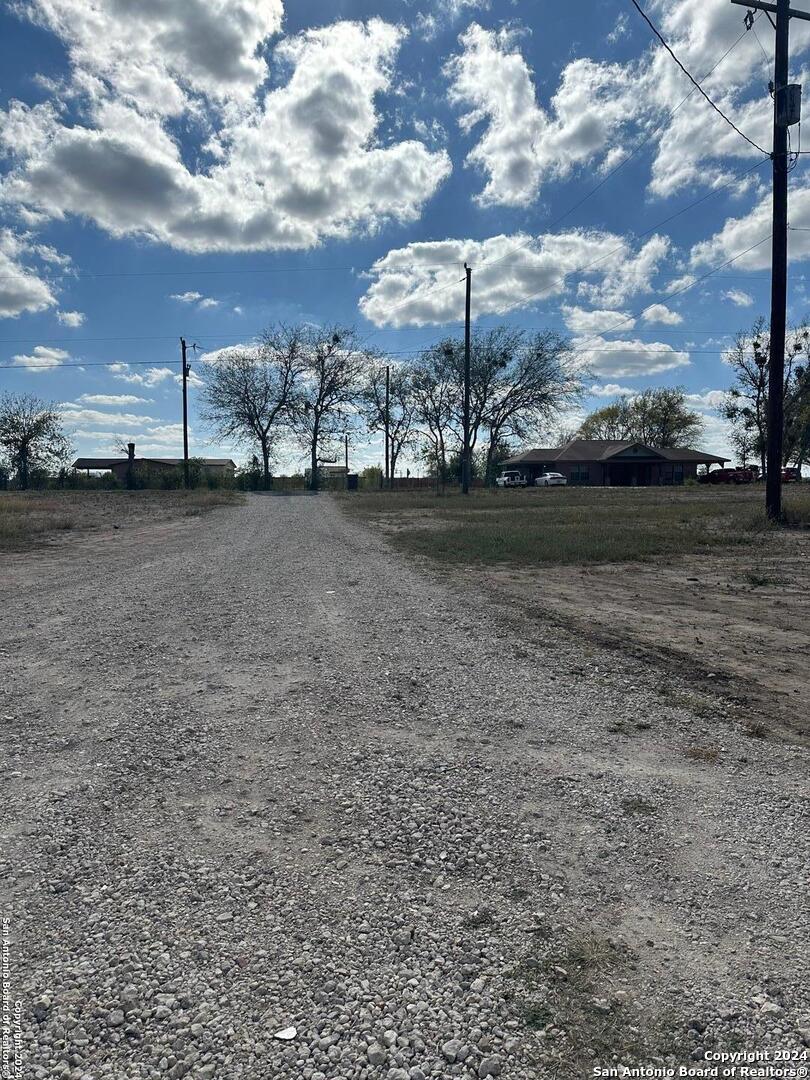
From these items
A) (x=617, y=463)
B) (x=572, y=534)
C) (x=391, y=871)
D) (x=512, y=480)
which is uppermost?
(x=617, y=463)

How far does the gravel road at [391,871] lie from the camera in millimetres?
1674

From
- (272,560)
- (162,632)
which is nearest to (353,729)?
(162,632)

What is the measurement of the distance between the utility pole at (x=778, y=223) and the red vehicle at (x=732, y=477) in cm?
4812

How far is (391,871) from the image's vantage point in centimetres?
233

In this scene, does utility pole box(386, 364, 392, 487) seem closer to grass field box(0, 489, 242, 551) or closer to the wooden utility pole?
the wooden utility pole

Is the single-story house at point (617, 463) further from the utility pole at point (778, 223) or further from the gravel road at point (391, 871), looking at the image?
the gravel road at point (391, 871)

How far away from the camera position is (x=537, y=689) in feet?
14.1

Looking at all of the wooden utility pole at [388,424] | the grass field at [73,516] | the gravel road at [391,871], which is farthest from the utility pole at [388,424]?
the gravel road at [391,871]

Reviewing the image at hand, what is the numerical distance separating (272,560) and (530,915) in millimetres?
8940

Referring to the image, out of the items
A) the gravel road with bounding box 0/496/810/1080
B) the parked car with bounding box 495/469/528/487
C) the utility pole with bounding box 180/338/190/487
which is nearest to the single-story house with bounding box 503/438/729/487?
the parked car with bounding box 495/469/528/487

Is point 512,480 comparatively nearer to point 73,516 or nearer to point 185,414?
point 185,414

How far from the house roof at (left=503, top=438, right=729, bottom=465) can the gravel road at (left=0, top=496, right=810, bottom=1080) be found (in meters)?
70.2

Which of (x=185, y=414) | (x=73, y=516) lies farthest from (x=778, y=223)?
(x=185, y=414)

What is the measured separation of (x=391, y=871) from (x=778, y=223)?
55.0 ft
